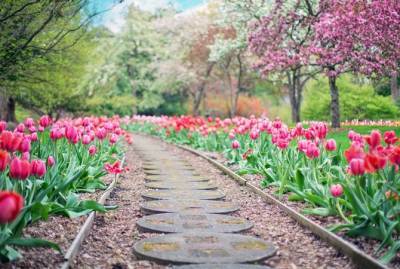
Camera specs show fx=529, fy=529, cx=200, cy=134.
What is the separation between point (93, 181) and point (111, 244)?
2.75 meters

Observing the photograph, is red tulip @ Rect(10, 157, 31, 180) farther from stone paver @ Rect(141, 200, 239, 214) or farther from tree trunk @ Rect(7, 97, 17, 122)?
tree trunk @ Rect(7, 97, 17, 122)

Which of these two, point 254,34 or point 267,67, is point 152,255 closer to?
point 267,67

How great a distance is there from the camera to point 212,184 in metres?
9.96

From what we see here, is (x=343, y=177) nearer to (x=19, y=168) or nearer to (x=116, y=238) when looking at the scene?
(x=116, y=238)

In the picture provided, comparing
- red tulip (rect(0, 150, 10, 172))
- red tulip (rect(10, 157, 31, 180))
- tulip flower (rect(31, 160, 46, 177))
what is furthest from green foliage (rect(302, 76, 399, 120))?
red tulip (rect(0, 150, 10, 172))

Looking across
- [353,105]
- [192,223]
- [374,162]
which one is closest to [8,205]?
[374,162]

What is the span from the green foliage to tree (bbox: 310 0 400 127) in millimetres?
6643

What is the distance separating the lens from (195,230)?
5828 millimetres

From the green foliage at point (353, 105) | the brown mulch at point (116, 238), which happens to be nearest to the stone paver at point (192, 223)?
the brown mulch at point (116, 238)

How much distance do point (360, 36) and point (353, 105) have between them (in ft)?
33.1

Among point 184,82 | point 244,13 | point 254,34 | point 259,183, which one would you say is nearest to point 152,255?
point 259,183

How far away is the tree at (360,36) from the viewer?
15031mm

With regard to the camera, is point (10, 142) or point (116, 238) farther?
point (116, 238)

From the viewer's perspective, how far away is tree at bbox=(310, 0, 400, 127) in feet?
49.3
